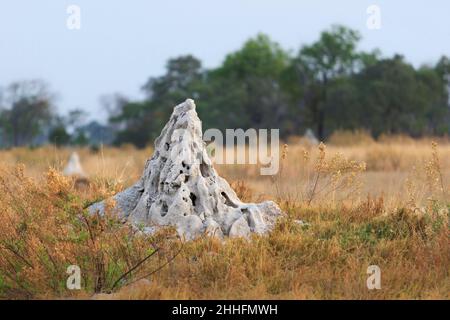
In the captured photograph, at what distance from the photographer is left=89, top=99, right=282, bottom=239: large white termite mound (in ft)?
24.1

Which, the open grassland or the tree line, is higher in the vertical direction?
the tree line

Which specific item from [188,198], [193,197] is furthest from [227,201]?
[188,198]

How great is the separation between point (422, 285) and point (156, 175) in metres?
3.16

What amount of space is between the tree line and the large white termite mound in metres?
32.8

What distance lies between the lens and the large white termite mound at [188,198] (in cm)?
735

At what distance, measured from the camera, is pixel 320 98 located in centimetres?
4484

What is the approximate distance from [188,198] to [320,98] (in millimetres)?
38121

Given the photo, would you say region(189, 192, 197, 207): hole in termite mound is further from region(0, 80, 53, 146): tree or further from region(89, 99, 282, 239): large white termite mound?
region(0, 80, 53, 146): tree

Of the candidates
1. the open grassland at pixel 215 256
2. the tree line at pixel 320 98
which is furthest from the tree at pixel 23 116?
the open grassland at pixel 215 256

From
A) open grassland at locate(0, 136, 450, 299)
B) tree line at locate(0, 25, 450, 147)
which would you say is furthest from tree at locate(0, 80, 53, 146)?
open grassland at locate(0, 136, 450, 299)

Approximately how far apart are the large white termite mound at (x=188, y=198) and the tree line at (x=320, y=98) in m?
32.8

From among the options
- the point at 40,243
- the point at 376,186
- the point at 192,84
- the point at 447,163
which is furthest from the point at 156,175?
the point at 192,84
